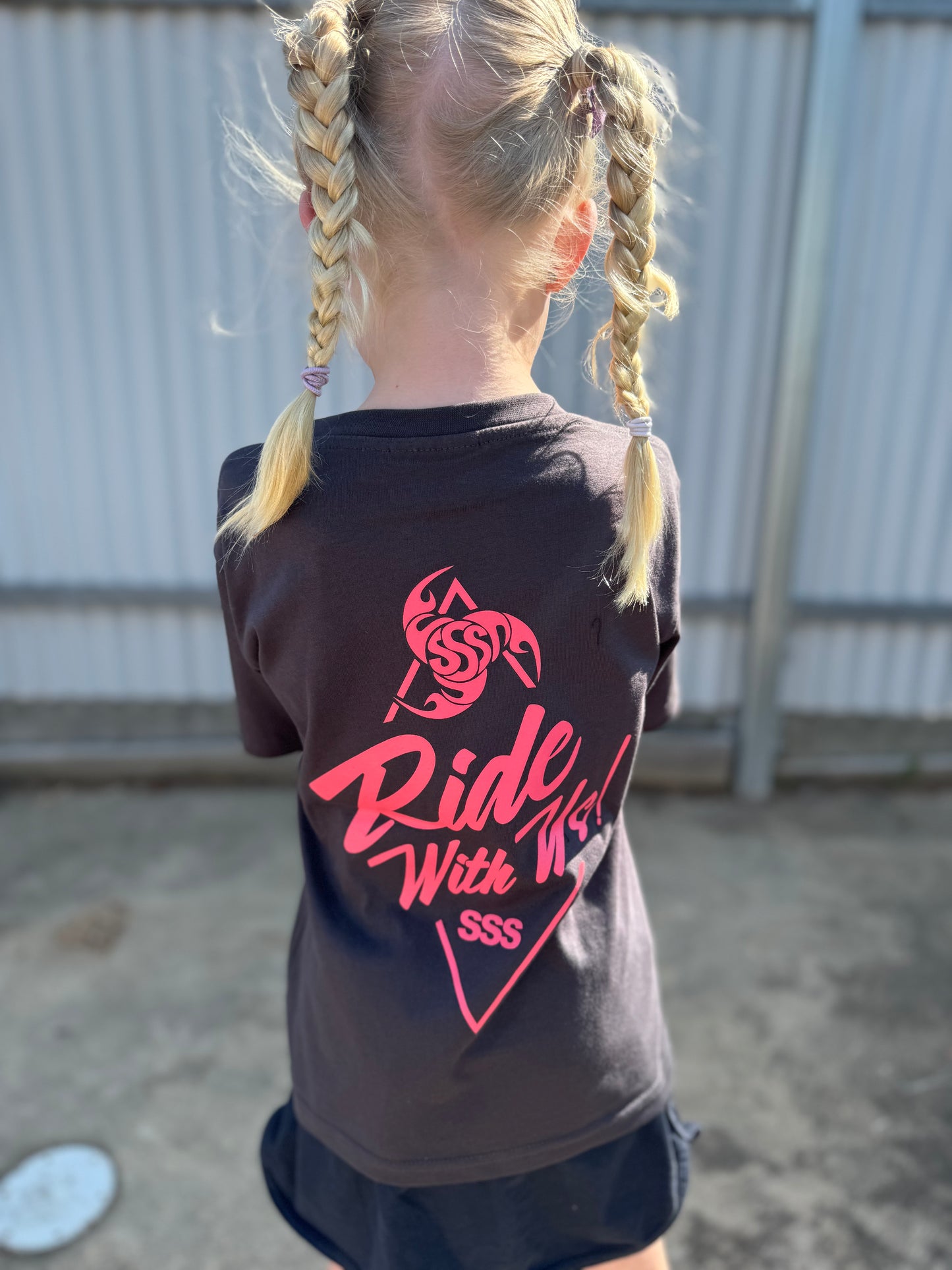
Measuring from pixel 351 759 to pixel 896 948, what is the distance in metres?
2.04

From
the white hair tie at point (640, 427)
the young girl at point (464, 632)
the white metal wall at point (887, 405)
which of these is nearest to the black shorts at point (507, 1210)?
the young girl at point (464, 632)

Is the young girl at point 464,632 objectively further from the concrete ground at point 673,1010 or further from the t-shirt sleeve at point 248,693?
the concrete ground at point 673,1010

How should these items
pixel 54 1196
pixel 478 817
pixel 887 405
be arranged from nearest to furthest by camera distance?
pixel 478 817 → pixel 54 1196 → pixel 887 405

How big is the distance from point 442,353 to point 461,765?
0.40 m

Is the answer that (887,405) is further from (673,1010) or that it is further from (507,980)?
(507,980)

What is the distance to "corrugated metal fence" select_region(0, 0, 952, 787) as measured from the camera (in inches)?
103

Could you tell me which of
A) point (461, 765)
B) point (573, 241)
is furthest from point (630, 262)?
point (461, 765)

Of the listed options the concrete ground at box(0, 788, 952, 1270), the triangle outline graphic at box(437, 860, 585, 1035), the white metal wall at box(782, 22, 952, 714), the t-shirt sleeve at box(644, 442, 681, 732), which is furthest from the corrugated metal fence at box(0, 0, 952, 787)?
the triangle outline graphic at box(437, 860, 585, 1035)

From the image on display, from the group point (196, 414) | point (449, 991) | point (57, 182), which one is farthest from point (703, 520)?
point (449, 991)

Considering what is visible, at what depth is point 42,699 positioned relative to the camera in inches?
128

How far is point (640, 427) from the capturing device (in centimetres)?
94

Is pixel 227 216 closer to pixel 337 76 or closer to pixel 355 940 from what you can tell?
pixel 337 76

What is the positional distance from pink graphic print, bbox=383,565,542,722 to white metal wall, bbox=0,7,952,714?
181cm

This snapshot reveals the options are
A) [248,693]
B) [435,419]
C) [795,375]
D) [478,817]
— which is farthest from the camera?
[795,375]
